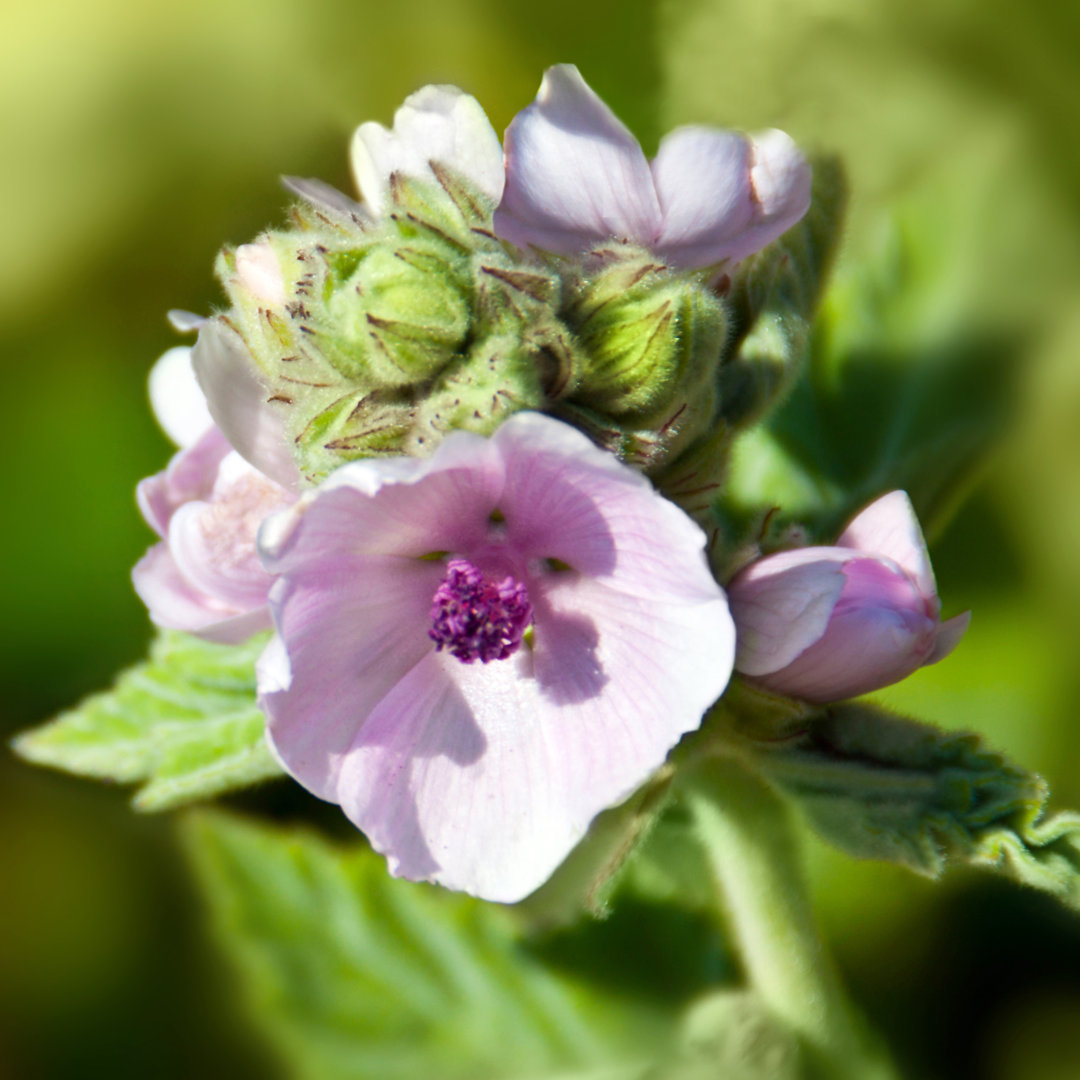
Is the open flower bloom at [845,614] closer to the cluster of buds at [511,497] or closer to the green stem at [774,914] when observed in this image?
the cluster of buds at [511,497]

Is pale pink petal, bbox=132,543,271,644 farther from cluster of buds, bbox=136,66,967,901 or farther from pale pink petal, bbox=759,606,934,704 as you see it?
pale pink petal, bbox=759,606,934,704

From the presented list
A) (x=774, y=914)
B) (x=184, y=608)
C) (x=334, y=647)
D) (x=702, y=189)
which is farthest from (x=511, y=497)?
(x=774, y=914)

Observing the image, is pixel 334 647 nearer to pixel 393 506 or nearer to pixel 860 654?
pixel 393 506

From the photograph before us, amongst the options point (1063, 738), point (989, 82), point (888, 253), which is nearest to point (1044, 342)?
point (888, 253)

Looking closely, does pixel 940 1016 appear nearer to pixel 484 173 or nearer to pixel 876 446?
pixel 876 446

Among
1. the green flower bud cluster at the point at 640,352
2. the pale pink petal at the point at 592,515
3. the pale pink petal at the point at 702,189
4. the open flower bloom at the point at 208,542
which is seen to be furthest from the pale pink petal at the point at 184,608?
the pale pink petal at the point at 702,189

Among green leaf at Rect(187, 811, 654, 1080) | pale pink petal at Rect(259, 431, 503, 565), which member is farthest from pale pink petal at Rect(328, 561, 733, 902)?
green leaf at Rect(187, 811, 654, 1080)

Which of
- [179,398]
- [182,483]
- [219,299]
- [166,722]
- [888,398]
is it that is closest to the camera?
[182,483]
